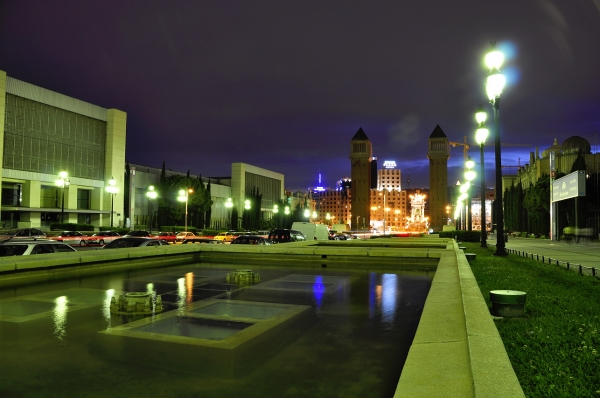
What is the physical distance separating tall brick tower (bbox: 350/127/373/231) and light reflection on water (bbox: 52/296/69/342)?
133m

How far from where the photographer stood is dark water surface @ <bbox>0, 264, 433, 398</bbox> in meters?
4.57

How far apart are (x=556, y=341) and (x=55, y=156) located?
67.3 metres

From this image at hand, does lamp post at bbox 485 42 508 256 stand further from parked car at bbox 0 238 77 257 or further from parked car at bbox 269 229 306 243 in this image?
parked car at bbox 0 238 77 257

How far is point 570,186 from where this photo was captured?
46625 mm

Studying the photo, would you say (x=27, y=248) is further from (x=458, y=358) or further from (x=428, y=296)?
(x=458, y=358)

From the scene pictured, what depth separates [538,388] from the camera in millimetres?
4055

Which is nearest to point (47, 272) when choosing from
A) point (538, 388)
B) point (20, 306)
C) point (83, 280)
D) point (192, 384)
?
point (83, 280)

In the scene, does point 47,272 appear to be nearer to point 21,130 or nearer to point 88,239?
point 88,239

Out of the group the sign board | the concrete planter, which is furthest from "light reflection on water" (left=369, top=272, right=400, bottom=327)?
the sign board

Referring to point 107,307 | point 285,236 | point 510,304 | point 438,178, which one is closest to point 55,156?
point 285,236

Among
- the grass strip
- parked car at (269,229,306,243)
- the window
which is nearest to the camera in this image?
the grass strip

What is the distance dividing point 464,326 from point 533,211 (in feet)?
234

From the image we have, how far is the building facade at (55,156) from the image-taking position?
188 ft

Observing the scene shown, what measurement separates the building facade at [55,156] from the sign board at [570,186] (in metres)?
49.4
